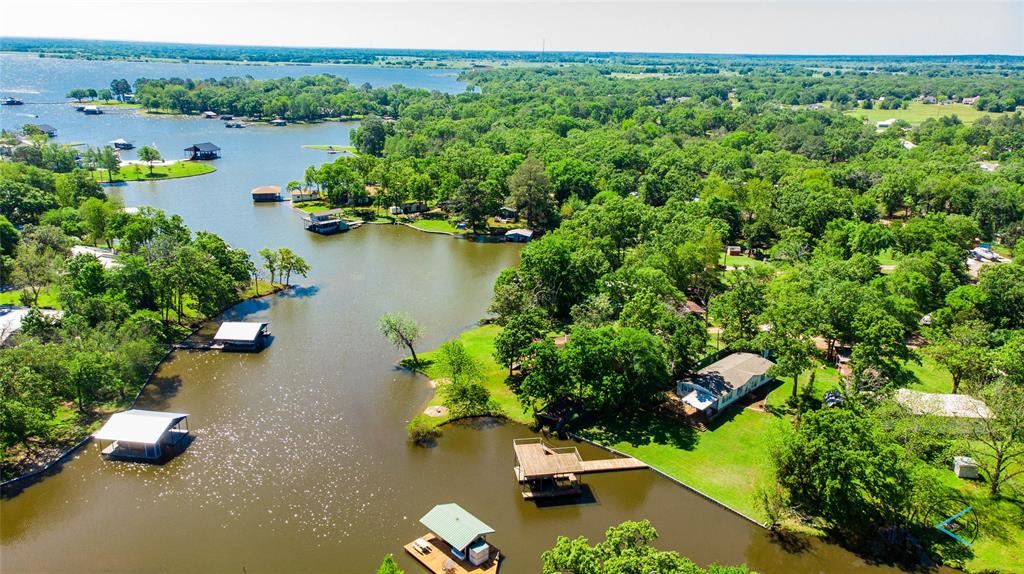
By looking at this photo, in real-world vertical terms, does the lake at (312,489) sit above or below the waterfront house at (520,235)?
below

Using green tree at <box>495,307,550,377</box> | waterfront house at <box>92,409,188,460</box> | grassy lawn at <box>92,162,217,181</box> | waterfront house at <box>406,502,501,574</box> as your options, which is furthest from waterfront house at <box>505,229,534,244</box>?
grassy lawn at <box>92,162,217,181</box>

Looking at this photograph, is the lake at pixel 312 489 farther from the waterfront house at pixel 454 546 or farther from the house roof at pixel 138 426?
the house roof at pixel 138 426

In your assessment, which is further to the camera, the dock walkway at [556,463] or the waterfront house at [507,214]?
the waterfront house at [507,214]

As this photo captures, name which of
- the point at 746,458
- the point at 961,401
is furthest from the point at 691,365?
the point at 961,401

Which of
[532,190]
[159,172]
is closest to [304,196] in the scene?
[159,172]

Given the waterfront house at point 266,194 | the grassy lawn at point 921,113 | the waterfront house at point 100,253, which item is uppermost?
the grassy lawn at point 921,113

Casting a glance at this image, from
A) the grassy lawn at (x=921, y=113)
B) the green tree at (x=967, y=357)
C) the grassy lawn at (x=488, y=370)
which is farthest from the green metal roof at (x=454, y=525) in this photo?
the grassy lawn at (x=921, y=113)
